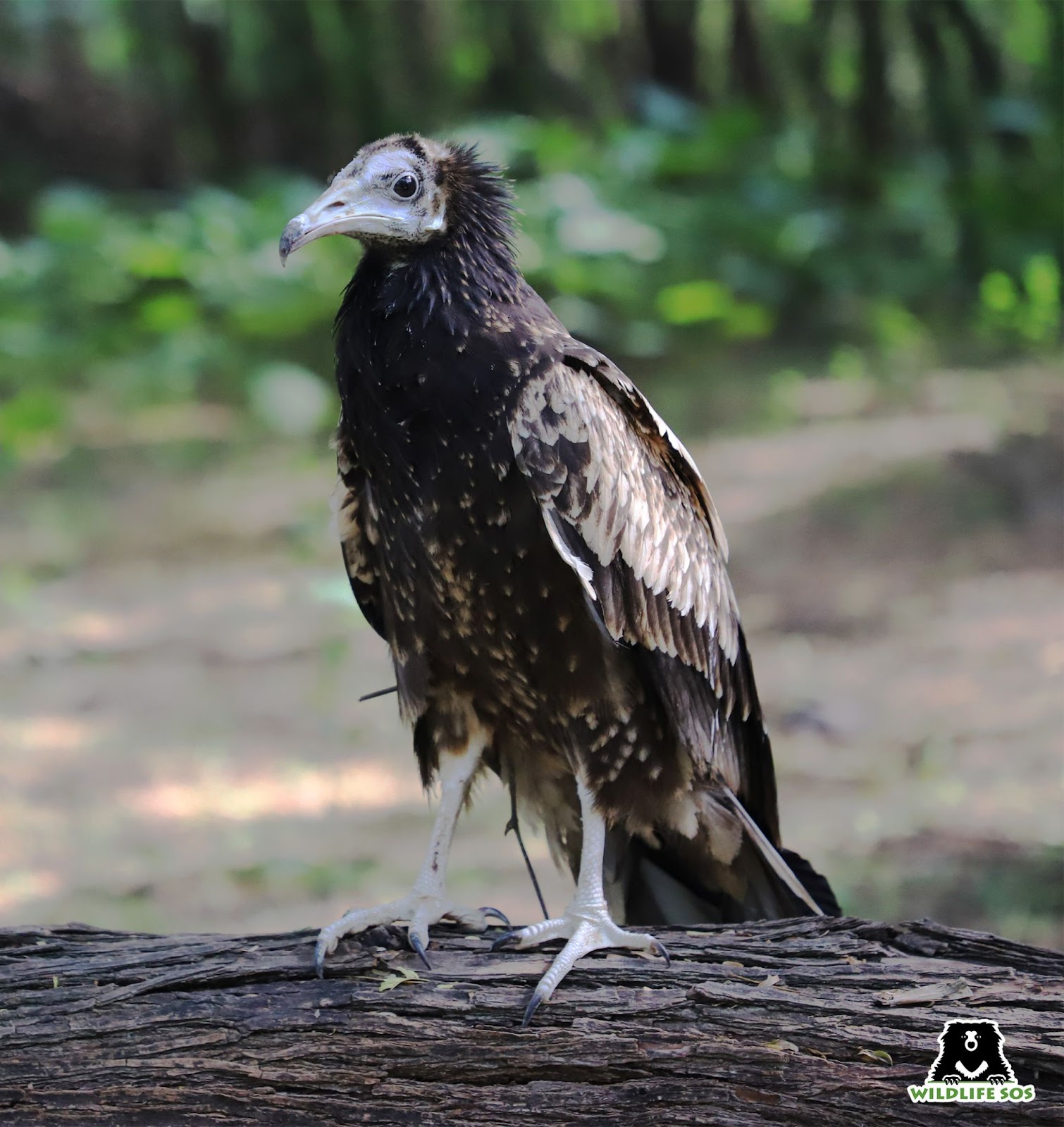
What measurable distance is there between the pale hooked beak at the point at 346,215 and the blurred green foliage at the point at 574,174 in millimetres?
6030

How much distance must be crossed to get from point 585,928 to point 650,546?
0.96 metres

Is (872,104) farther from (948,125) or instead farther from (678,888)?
(678,888)

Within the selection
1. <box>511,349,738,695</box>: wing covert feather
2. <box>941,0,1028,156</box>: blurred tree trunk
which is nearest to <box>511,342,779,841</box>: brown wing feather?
<box>511,349,738,695</box>: wing covert feather

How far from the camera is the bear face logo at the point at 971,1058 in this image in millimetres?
2607

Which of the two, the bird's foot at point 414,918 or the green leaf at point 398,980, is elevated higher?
the bird's foot at point 414,918

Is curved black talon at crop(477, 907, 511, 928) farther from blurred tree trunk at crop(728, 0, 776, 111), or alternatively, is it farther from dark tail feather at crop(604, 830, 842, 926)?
blurred tree trunk at crop(728, 0, 776, 111)

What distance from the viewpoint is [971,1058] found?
2617mm

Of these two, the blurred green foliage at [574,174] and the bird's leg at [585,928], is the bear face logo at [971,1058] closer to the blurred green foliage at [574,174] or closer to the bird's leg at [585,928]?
the bird's leg at [585,928]

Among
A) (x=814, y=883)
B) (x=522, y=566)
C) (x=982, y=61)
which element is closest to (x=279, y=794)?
→ (x=814, y=883)

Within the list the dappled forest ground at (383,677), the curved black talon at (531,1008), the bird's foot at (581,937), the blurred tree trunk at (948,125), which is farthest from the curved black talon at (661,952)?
the blurred tree trunk at (948,125)

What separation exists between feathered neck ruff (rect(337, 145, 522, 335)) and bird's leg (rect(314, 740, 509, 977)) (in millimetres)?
1147

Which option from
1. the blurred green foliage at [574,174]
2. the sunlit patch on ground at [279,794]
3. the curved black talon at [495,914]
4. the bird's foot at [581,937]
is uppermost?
the blurred green foliage at [574,174]

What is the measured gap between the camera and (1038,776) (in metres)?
5.76

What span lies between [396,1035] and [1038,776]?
3.93 metres
